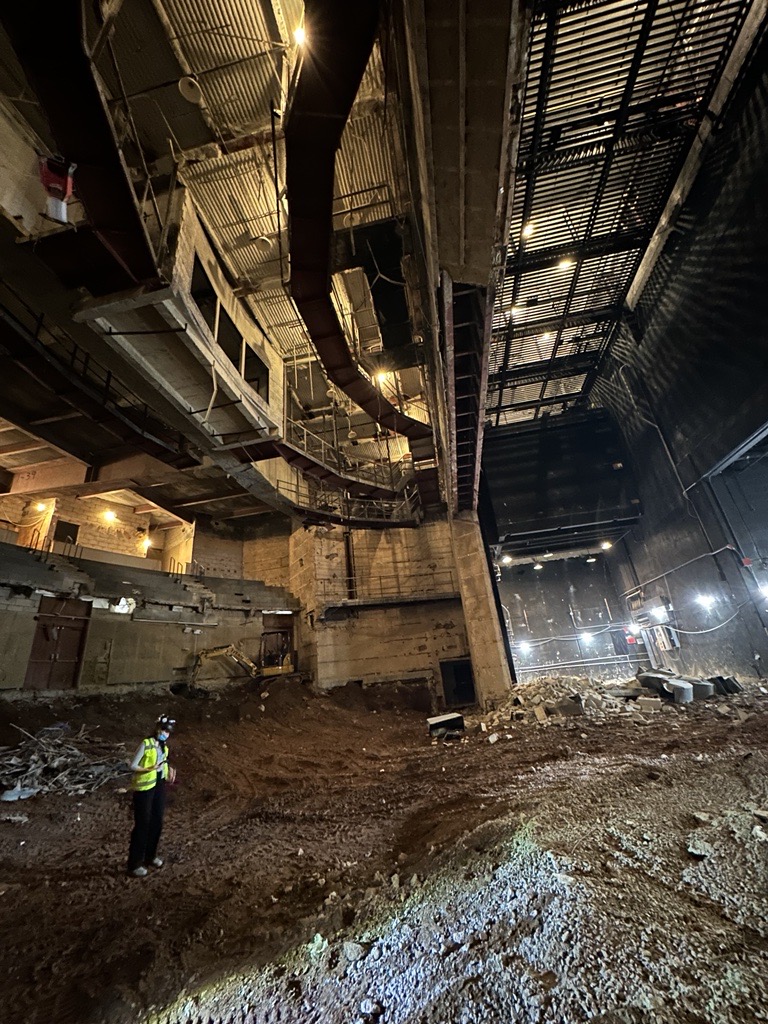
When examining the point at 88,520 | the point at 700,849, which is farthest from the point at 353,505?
the point at 700,849

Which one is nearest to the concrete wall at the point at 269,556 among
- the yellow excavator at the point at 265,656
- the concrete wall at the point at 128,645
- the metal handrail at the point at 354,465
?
the yellow excavator at the point at 265,656

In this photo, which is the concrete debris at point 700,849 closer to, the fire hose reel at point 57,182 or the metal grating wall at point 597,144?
the metal grating wall at point 597,144

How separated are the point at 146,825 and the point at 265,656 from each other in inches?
435

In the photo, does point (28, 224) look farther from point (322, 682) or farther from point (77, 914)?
point (322, 682)

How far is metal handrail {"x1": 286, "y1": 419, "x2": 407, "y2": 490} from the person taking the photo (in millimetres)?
13500

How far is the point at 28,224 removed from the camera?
5.88 metres

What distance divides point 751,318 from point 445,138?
30.4ft

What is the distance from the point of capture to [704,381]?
397 inches

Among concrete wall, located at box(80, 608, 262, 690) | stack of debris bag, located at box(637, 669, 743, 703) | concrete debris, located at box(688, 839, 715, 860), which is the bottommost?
concrete debris, located at box(688, 839, 715, 860)

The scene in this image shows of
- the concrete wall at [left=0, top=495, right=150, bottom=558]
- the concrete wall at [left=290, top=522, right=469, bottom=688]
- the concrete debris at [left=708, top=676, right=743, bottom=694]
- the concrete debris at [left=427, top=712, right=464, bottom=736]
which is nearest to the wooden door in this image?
the concrete wall at [left=0, top=495, right=150, bottom=558]

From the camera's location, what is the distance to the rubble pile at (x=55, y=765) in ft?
19.1

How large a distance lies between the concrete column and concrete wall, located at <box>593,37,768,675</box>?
640cm

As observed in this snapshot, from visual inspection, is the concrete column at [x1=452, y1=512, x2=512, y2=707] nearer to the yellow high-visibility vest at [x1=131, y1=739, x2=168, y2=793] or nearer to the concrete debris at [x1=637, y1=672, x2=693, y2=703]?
the concrete debris at [x1=637, y1=672, x2=693, y2=703]

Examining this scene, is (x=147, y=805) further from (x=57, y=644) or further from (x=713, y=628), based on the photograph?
(x=713, y=628)
